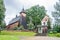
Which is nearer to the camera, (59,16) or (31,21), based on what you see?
(59,16)

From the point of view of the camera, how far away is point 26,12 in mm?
84688

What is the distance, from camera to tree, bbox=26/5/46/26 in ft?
257

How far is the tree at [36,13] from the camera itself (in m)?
78.4

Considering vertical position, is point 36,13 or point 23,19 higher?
point 36,13

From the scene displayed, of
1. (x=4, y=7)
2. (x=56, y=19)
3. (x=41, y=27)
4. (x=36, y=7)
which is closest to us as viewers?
(x=4, y=7)

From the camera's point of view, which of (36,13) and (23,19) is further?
(23,19)

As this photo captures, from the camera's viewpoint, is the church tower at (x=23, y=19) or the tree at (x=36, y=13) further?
the church tower at (x=23, y=19)

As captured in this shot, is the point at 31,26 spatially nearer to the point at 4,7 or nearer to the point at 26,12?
the point at 26,12

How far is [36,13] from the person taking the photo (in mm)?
81438

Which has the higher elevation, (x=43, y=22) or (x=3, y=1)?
(x=3, y=1)

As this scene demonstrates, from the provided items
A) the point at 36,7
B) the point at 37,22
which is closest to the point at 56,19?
the point at 37,22

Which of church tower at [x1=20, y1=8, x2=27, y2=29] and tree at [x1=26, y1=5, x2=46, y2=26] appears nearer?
tree at [x1=26, y1=5, x2=46, y2=26]

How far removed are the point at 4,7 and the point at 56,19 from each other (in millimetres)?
19562

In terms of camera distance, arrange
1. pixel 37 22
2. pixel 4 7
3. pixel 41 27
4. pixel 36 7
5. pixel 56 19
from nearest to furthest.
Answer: pixel 4 7 → pixel 56 19 → pixel 41 27 → pixel 37 22 → pixel 36 7
